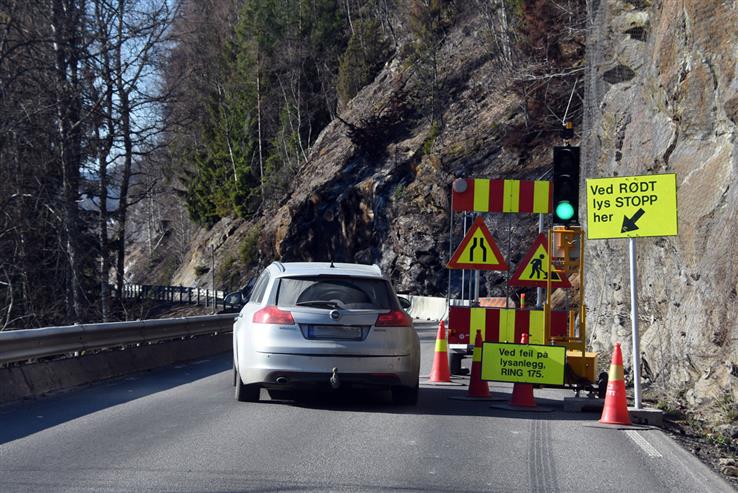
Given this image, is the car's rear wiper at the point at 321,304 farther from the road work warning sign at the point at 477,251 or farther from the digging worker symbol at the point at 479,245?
the digging worker symbol at the point at 479,245

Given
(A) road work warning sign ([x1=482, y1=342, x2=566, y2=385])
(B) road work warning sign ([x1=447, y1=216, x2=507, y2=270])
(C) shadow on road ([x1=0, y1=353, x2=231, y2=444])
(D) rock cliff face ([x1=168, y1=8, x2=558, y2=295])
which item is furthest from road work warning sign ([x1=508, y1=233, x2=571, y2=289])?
(D) rock cliff face ([x1=168, y1=8, x2=558, y2=295])

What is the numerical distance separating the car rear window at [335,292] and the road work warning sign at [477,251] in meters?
3.17

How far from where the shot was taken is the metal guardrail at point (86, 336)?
1159cm

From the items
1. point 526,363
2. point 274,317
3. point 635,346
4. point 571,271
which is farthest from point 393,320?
point 571,271

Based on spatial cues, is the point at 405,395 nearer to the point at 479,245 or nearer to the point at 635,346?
the point at 635,346

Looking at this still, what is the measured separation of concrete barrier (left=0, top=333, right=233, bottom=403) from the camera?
38.3 ft

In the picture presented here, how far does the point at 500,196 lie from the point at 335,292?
3.45 meters

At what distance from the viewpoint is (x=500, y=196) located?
537 inches

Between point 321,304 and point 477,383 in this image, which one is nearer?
point 321,304

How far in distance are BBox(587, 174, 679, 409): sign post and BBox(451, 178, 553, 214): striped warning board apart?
2333 mm

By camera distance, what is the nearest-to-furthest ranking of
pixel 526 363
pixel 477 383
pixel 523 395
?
pixel 526 363
pixel 523 395
pixel 477 383

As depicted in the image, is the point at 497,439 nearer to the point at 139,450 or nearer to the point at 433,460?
the point at 433,460

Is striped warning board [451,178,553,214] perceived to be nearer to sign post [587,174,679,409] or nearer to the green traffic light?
the green traffic light

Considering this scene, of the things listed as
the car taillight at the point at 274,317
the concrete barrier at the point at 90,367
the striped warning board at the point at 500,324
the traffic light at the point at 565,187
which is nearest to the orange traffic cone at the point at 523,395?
the striped warning board at the point at 500,324
